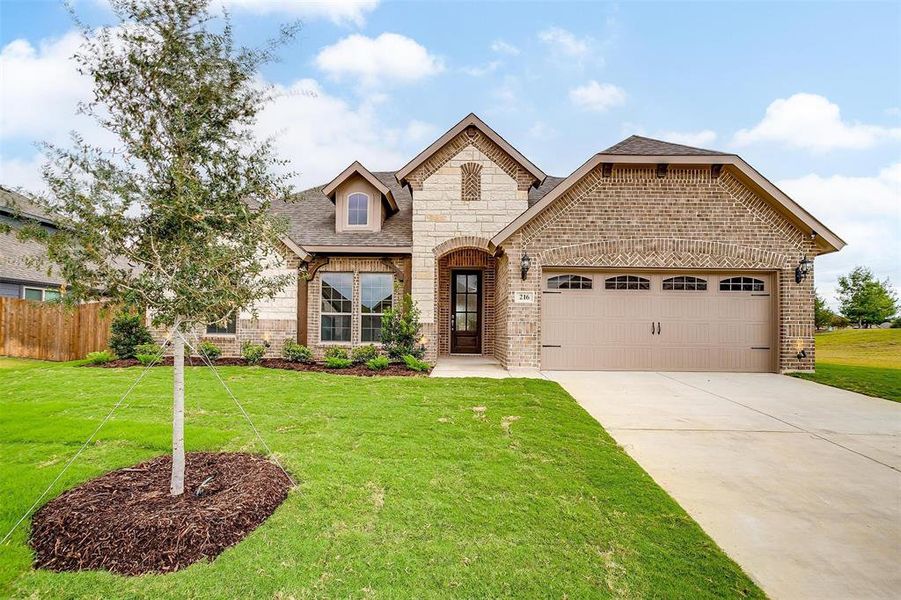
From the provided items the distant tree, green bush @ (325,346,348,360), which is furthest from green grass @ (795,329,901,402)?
green bush @ (325,346,348,360)

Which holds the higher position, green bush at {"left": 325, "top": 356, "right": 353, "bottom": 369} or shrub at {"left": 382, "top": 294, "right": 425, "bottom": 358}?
shrub at {"left": 382, "top": 294, "right": 425, "bottom": 358}

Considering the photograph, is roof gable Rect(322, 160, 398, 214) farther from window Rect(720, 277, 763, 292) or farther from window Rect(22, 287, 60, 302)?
window Rect(22, 287, 60, 302)

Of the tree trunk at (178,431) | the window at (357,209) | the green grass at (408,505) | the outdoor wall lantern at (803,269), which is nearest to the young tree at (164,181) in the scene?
the tree trunk at (178,431)

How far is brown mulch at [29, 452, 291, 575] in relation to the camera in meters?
2.70

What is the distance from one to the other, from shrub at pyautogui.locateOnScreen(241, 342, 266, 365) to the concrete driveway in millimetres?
8369

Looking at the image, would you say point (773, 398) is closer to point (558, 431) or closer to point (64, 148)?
point (558, 431)

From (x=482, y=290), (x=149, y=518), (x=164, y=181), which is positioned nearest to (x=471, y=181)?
(x=482, y=290)

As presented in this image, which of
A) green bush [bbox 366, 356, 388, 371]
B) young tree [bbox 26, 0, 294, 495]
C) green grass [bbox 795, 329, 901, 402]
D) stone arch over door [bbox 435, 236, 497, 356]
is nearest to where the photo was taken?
young tree [bbox 26, 0, 294, 495]

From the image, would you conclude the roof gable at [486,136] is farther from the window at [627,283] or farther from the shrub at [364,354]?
the shrub at [364,354]

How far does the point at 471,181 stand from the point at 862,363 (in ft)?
48.2

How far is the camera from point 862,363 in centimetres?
1412

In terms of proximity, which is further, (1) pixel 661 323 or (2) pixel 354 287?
(2) pixel 354 287

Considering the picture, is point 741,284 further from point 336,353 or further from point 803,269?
point 336,353

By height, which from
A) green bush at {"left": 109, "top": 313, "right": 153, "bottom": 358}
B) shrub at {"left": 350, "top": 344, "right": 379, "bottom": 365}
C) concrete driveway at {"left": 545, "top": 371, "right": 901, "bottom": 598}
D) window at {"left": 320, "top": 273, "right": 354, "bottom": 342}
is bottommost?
concrete driveway at {"left": 545, "top": 371, "right": 901, "bottom": 598}
